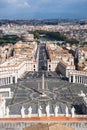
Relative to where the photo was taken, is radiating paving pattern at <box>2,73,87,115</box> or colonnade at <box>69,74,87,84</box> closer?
radiating paving pattern at <box>2,73,87,115</box>

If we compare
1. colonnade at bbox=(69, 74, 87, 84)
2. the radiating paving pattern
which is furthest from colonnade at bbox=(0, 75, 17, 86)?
colonnade at bbox=(69, 74, 87, 84)

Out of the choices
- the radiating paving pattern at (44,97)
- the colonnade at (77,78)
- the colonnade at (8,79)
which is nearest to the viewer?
the radiating paving pattern at (44,97)

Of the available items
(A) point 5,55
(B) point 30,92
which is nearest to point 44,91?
(B) point 30,92

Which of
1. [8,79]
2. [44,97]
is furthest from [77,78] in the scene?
[44,97]

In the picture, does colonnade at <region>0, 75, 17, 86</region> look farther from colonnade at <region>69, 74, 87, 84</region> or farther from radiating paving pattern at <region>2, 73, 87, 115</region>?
colonnade at <region>69, 74, 87, 84</region>

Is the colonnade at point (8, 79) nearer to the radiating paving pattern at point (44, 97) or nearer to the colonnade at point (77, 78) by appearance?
the radiating paving pattern at point (44, 97)

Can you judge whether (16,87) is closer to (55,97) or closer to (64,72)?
(55,97)

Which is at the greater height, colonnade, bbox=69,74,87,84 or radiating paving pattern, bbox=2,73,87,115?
radiating paving pattern, bbox=2,73,87,115

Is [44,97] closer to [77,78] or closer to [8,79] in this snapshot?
[8,79]

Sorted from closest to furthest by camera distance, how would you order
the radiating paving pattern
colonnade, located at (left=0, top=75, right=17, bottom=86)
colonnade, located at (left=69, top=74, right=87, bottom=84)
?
the radiating paving pattern
colonnade, located at (left=0, top=75, right=17, bottom=86)
colonnade, located at (left=69, top=74, right=87, bottom=84)

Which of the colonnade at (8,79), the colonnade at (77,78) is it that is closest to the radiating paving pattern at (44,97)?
the colonnade at (8,79)

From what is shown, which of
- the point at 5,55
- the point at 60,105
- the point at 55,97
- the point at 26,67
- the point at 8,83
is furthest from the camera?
the point at 5,55
